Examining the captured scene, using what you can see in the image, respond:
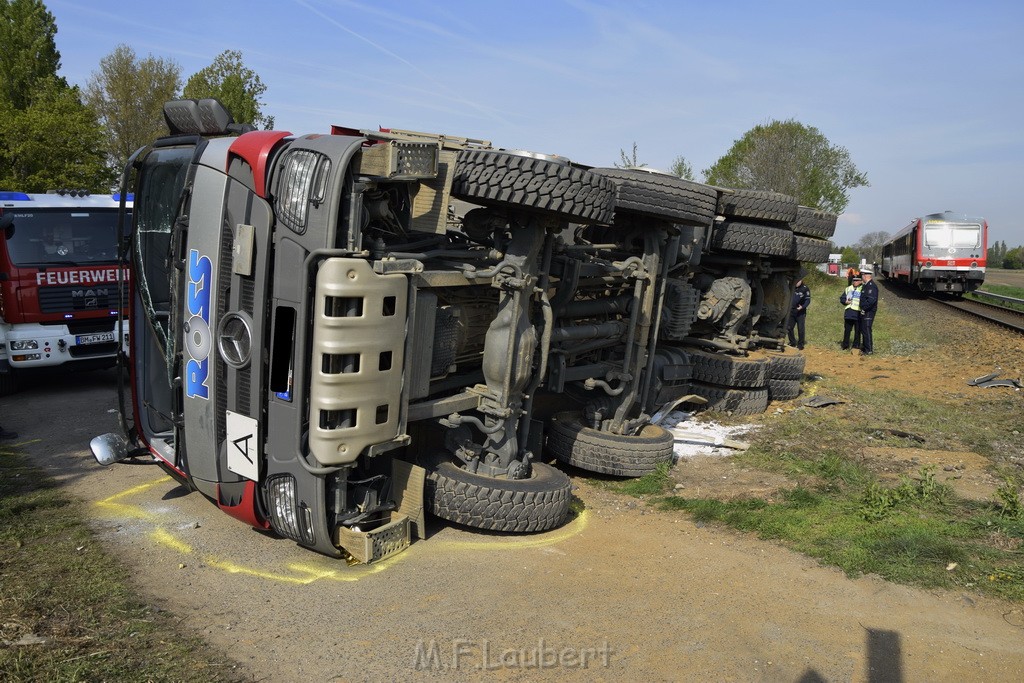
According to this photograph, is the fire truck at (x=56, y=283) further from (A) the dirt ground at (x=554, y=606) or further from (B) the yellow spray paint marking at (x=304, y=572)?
(B) the yellow spray paint marking at (x=304, y=572)

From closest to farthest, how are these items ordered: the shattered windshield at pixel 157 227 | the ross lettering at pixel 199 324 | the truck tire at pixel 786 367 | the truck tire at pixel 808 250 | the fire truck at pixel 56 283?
the ross lettering at pixel 199 324 < the shattered windshield at pixel 157 227 < the fire truck at pixel 56 283 < the truck tire at pixel 786 367 < the truck tire at pixel 808 250

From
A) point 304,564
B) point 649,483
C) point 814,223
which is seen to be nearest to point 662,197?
point 649,483

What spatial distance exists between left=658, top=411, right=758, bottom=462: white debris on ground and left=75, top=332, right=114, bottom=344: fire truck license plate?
5.99 metres

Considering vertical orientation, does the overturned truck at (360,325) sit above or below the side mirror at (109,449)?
above

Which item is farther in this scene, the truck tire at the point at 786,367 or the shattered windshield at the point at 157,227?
the truck tire at the point at 786,367

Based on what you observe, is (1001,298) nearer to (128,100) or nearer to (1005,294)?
(1005,294)

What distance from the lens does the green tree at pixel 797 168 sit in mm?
→ 39625

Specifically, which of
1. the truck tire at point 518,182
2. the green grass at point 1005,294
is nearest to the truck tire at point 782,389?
the truck tire at point 518,182

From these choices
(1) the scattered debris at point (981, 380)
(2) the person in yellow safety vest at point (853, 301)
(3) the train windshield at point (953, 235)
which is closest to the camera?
(1) the scattered debris at point (981, 380)

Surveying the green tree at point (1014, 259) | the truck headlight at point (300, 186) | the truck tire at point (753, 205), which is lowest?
the truck headlight at point (300, 186)

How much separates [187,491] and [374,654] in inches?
98.7

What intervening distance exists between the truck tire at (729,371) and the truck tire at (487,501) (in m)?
4.15

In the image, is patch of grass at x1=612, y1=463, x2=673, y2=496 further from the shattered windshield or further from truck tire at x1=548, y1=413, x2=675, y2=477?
the shattered windshield

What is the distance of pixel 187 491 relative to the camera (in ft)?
17.1
